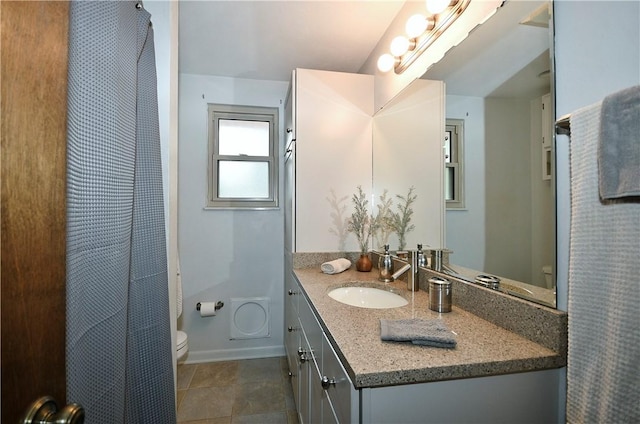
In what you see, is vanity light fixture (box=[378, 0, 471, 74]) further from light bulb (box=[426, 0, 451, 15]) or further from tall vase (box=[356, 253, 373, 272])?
tall vase (box=[356, 253, 373, 272])

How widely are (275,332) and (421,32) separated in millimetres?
2539

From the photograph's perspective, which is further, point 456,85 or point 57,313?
point 456,85

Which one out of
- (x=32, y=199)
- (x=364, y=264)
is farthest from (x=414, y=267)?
(x=32, y=199)

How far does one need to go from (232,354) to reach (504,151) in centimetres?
258

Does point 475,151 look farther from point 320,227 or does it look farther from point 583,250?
point 320,227

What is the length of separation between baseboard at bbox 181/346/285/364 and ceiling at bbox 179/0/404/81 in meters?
2.46

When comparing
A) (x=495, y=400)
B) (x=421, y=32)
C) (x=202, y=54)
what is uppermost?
(x=202, y=54)

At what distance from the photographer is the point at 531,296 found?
944 mm

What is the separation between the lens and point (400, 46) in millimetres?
1701

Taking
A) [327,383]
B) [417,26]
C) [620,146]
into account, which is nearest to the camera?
[620,146]

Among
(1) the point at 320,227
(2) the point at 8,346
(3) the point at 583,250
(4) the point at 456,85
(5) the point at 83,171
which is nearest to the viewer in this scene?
(2) the point at 8,346

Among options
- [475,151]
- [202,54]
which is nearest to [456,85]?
[475,151]

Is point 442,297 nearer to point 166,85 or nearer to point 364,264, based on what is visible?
point 364,264

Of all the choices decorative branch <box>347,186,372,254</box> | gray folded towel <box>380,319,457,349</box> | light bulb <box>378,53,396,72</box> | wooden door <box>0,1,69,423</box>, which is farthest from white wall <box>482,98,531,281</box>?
wooden door <box>0,1,69,423</box>
